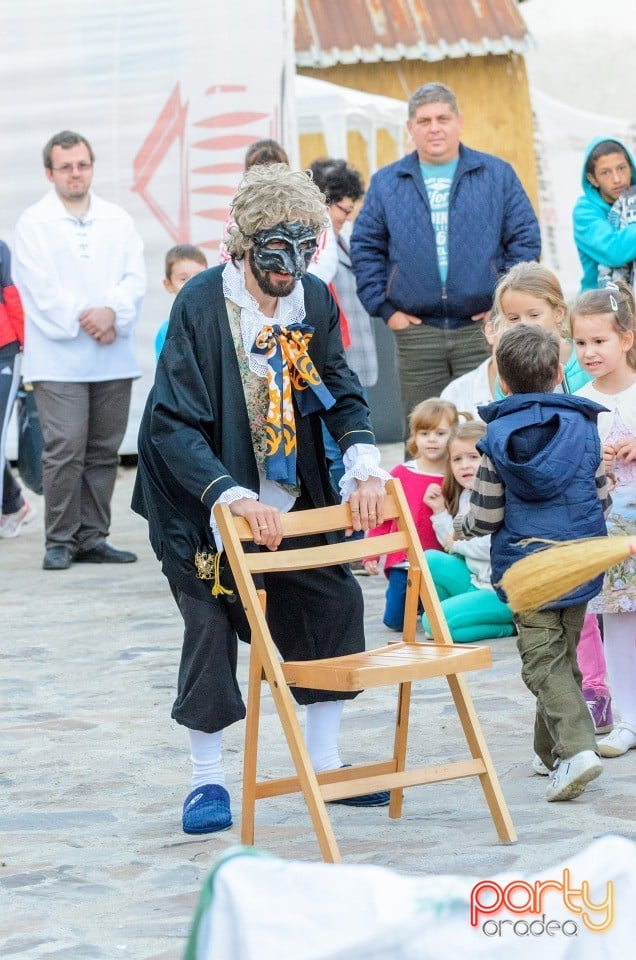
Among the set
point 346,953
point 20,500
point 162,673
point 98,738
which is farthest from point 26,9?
point 346,953

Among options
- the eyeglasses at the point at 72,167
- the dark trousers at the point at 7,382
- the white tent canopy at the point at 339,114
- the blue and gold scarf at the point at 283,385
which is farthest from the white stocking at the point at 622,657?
the white tent canopy at the point at 339,114

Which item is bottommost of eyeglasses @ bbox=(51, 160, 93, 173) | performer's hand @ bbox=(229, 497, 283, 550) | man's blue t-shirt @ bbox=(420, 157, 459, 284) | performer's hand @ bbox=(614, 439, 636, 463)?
performer's hand @ bbox=(614, 439, 636, 463)

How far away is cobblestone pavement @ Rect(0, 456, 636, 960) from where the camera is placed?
3812mm

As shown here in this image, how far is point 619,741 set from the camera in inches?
196

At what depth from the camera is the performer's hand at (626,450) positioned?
481cm

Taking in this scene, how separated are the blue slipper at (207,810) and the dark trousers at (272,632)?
20 cm

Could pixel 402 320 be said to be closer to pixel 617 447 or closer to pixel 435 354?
pixel 435 354

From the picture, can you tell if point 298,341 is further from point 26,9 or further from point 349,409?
point 26,9

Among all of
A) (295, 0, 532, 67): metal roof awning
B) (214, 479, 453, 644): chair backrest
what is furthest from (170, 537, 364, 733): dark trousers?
(295, 0, 532, 67): metal roof awning

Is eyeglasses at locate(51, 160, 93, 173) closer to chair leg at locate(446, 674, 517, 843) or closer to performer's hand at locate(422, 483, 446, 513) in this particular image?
performer's hand at locate(422, 483, 446, 513)

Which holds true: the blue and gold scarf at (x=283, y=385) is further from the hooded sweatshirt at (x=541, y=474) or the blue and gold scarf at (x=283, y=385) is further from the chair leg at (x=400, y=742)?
the chair leg at (x=400, y=742)

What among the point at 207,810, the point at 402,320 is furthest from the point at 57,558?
the point at 207,810

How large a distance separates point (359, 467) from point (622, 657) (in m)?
1.22

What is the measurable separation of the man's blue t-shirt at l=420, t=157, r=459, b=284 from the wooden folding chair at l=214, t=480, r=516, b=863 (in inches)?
131
